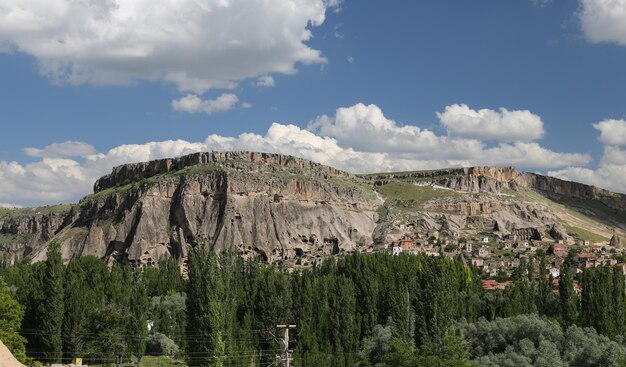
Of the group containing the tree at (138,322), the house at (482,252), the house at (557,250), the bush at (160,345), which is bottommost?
the bush at (160,345)

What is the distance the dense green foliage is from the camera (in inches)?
1934

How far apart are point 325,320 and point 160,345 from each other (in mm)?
17650

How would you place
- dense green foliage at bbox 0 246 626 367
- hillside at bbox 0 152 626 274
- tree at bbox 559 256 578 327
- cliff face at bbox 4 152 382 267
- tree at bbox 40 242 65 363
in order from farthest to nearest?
hillside at bbox 0 152 626 274
cliff face at bbox 4 152 382 267
tree at bbox 559 256 578 327
tree at bbox 40 242 65 363
dense green foliage at bbox 0 246 626 367

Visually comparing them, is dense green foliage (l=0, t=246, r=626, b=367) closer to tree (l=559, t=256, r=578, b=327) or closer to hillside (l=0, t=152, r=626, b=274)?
tree (l=559, t=256, r=578, b=327)

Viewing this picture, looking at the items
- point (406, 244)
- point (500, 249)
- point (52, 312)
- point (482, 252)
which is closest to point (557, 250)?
point (500, 249)

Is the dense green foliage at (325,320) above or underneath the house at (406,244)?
underneath

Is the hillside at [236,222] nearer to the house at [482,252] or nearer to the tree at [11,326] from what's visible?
the house at [482,252]

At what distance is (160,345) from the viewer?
69.5m

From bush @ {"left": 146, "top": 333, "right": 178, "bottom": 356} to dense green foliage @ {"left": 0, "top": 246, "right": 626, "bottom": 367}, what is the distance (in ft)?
0.45

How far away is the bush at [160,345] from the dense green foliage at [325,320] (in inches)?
5.4

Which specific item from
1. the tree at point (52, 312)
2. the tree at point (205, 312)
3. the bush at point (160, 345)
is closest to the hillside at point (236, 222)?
the bush at point (160, 345)

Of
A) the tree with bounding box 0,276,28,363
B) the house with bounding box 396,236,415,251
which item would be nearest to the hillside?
the house with bounding box 396,236,415,251

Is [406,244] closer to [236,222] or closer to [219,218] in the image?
[236,222]

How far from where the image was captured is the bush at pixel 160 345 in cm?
6750
